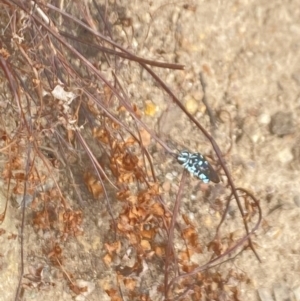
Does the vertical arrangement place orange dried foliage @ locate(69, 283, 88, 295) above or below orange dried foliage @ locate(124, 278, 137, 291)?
above

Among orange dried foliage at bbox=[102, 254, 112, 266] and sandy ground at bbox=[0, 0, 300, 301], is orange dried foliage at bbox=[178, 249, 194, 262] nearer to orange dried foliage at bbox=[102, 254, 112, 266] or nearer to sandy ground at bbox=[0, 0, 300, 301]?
sandy ground at bbox=[0, 0, 300, 301]

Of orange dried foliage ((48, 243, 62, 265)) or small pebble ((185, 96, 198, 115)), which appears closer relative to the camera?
small pebble ((185, 96, 198, 115))

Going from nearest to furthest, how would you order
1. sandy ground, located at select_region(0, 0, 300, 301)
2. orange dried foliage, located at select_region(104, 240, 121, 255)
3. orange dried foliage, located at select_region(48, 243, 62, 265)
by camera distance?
sandy ground, located at select_region(0, 0, 300, 301)
orange dried foliage, located at select_region(104, 240, 121, 255)
orange dried foliage, located at select_region(48, 243, 62, 265)

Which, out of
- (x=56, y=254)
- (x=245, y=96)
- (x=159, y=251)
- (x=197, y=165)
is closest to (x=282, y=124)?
(x=245, y=96)

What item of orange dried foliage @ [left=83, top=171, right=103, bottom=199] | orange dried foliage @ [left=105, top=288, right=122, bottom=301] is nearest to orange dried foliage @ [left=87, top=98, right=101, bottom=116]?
orange dried foliage @ [left=83, top=171, right=103, bottom=199]

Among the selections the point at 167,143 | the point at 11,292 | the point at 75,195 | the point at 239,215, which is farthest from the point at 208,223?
the point at 11,292

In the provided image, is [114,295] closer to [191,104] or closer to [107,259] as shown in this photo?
[107,259]

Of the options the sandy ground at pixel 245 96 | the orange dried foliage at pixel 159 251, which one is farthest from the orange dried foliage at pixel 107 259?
the sandy ground at pixel 245 96

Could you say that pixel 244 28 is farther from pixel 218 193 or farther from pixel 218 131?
pixel 218 193
